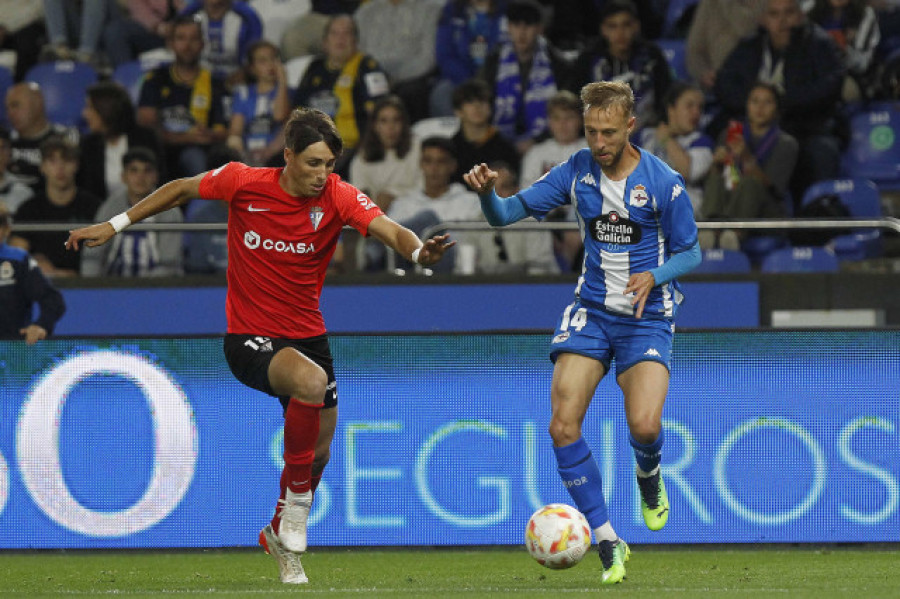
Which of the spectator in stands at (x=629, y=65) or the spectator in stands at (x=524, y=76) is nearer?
the spectator in stands at (x=629, y=65)

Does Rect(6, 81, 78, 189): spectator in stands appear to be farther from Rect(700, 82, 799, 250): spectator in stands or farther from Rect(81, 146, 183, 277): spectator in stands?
Rect(700, 82, 799, 250): spectator in stands

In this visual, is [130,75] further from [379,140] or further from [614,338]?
[614,338]

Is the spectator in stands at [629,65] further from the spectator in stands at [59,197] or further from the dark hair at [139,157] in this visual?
the spectator in stands at [59,197]

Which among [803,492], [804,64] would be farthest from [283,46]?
[803,492]

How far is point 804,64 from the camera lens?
1294 centimetres

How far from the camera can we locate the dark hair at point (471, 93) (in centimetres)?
1256

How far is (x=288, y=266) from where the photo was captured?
280 inches

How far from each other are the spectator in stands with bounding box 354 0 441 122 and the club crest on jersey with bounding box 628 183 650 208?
727 cm

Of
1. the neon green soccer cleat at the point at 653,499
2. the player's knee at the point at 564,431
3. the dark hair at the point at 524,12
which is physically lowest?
the neon green soccer cleat at the point at 653,499

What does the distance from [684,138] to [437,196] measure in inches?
84.3

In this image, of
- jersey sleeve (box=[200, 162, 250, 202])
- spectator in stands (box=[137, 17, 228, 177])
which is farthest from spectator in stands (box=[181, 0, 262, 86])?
jersey sleeve (box=[200, 162, 250, 202])

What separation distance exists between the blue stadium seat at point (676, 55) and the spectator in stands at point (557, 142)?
1799 mm

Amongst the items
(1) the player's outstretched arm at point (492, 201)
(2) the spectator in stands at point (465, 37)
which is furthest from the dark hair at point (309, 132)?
(2) the spectator in stands at point (465, 37)

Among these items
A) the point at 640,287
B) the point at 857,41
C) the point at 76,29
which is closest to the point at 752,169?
the point at 857,41
